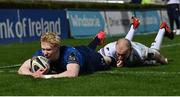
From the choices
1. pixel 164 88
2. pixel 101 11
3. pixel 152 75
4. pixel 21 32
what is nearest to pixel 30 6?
pixel 21 32

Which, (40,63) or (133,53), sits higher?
(40,63)

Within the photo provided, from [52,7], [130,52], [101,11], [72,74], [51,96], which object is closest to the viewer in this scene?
[51,96]

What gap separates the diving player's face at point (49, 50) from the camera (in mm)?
9320

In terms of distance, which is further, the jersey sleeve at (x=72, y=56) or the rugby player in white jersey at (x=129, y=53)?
the rugby player in white jersey at (x=129, y=53)

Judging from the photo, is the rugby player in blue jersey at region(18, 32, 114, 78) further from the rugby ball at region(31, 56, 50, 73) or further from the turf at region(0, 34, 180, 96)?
the turf at region(0, 34, 180, 96)

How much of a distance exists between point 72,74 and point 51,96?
6.37 feet

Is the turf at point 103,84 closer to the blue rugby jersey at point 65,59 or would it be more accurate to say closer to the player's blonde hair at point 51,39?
the blue rugby jersey at point 65,59

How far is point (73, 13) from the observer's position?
90.0 feet

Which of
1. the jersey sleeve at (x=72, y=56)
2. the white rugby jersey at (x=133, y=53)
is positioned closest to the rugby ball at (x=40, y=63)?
the jersey sleeve at (x=72, y=56)

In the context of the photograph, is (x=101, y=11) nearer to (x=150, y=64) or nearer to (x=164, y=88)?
(x=150, y=64)

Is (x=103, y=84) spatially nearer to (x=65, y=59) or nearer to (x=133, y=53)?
(x=65, y=59)

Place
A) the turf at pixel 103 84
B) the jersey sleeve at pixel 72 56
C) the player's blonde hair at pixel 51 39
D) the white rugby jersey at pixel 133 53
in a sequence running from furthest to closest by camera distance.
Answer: the white rugby jersey at pixel 133 53
the jersey sleeve at pixel 72 56
the player's blonde hair at pixel 51 39
the turf at pixel 103 84

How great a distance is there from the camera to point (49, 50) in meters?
9.38

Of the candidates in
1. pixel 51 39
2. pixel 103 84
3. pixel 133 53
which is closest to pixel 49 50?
pixel 51 39
